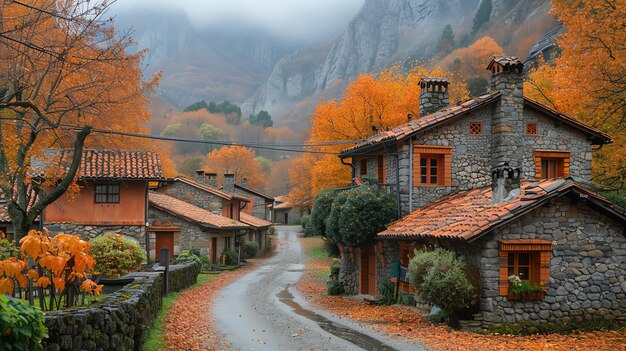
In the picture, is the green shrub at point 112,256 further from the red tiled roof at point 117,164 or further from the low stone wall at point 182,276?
the red tiled roof at point 117,164

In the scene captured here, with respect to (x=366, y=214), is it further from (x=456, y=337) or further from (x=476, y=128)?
(x=456, y=337)

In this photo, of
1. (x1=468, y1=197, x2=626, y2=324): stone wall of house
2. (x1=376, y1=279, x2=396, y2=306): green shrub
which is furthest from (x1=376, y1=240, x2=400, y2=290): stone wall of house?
(x1=468, y1=197, x2=626, y2=324): stone wall of house

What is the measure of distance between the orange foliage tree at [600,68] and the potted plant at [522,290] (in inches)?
337

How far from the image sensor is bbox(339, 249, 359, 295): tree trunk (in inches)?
993

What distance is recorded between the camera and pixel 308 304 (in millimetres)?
22062

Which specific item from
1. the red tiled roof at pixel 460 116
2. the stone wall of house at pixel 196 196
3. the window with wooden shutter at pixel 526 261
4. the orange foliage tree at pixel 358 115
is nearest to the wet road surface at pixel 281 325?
the window with wooden shutter at pixel 526 261

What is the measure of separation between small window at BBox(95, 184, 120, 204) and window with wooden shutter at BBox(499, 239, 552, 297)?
17974mm

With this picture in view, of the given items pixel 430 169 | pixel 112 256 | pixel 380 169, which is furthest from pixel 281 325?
pixel 380 169

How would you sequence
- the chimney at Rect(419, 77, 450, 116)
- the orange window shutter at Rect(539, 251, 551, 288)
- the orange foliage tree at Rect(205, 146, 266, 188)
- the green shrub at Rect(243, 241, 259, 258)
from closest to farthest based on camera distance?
the orange window shutter at Rect(539, 251, 551, 288) → the chimney at Rect(419, 77, 450, 116) → the green shrub at Rect(243, 241, 259, 258) → the orange foliage tree at Rect(205, 146, 266, 188)

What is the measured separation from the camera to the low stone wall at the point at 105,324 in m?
7.20

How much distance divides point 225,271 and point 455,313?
22479 millimetres

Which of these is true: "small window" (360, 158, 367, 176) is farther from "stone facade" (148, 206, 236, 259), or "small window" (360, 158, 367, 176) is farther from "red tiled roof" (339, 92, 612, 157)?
"stone facade" (148, 206, 236, 259)

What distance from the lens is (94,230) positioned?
26531 millimetres

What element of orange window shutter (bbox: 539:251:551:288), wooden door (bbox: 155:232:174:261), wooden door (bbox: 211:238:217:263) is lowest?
wooden door (bbox: 211:238:217:263)
